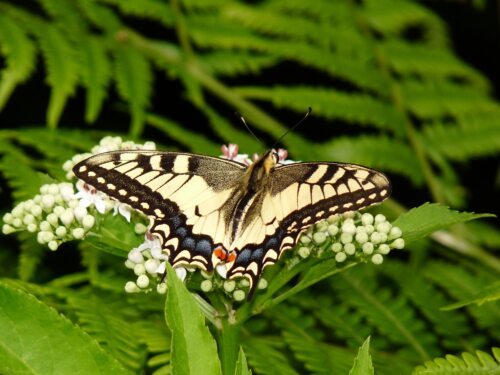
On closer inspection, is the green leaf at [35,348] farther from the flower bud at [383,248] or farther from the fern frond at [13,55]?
the fern frond at [13,55]

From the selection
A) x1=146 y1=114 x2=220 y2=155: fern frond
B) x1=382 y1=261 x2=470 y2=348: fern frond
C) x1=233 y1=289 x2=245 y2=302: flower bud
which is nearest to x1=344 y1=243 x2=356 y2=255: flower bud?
x1=233 y1=289 x2=245 y2=302: flower bud

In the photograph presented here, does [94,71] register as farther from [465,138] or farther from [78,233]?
[465,138]

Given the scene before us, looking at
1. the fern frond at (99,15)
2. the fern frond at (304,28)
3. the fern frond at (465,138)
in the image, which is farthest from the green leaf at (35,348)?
the fern frond at (465,138)

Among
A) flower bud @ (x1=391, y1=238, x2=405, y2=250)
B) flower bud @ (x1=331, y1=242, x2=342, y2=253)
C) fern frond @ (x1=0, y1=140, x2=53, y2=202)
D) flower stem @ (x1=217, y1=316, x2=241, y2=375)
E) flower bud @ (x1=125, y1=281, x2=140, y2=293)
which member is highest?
flower bud @ (x1=391, y1=238, x2=405, y2=250)

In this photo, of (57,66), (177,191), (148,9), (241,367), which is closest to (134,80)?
(57,66)

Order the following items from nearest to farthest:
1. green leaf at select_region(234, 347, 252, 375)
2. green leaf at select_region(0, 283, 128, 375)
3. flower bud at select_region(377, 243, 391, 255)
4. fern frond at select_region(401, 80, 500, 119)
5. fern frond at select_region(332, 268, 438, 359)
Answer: green leaf at select_region(234, 347, 252, 375), green leaf at select_region(0, 283, 128, 375), flower bud at select_region(377, 243, 391, 255), fern frond at select_region(332, 268, 438, 359), fern frond at select_region(401, 80, 500, 119)

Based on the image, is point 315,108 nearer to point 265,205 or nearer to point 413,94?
point 413,94

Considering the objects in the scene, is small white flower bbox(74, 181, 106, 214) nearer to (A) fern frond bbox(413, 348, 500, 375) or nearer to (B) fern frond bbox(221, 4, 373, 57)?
(A) fern frond bbox(413, 348, 500, 375)
